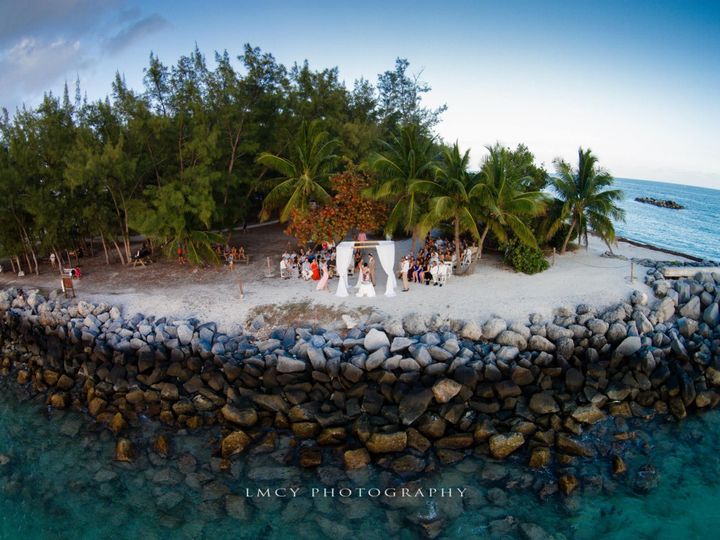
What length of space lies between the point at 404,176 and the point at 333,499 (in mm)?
12903

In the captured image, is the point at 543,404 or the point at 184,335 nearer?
the point at 543,404

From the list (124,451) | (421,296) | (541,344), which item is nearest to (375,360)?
(421,296)

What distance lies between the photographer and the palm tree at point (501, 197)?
16.9 meters

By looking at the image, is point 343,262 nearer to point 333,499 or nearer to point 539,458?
point 333,499

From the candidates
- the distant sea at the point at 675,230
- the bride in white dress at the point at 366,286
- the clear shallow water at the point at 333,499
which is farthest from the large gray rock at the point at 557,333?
the distant sea at the point at 675,230

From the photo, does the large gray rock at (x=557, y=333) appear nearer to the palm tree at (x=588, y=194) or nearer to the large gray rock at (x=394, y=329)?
the large gray rock at (x=394, y=329)

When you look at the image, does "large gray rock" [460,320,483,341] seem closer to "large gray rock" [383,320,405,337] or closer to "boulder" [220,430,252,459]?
"large gray rock" [383,320,405,337]

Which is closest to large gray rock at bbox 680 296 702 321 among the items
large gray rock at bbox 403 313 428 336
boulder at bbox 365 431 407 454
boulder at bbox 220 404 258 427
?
large gray rock at bbox 403 313 428 336

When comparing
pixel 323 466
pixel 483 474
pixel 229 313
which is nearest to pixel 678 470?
pixel 483 474

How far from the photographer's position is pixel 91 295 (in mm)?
18672

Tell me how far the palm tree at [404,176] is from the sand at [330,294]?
2.72 metres

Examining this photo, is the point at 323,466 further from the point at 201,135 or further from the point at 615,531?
the point at 201,135

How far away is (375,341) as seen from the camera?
535 inches

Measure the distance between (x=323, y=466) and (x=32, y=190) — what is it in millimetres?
18436
